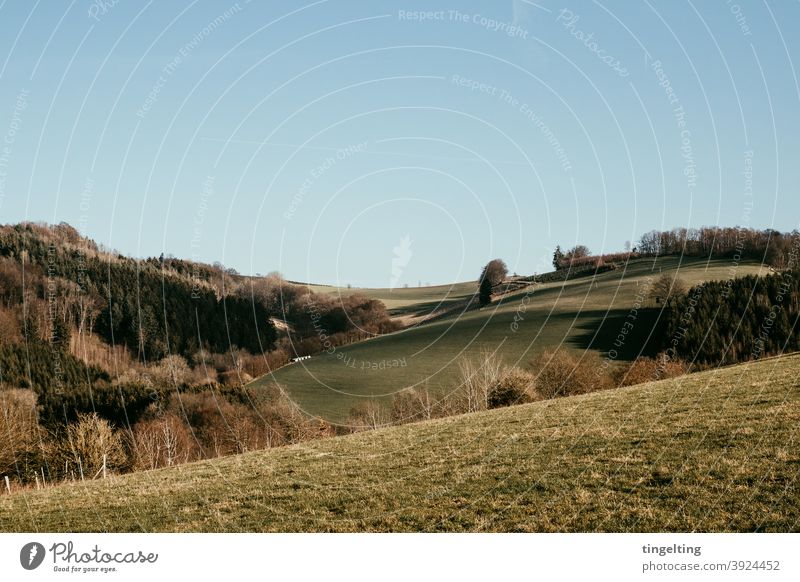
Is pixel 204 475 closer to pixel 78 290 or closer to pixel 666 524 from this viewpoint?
pixel 666 524

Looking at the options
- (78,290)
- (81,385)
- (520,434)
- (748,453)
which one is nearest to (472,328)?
(81,385)

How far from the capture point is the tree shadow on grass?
274 ft

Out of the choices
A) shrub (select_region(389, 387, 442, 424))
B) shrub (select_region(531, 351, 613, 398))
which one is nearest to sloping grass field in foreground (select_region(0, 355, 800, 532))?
shrub (select_region(531, 351, 613, 398))

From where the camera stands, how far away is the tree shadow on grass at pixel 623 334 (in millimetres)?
83438

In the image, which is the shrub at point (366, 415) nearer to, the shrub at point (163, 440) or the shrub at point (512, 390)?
the shrub at point (512, 390)

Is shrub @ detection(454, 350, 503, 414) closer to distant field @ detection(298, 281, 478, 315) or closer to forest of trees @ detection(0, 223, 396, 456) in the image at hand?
forest of trees @ detection(0, 223, 396, 456)

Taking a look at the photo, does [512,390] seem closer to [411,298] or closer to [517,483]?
[517,483]

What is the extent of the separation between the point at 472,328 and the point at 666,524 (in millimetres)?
88347

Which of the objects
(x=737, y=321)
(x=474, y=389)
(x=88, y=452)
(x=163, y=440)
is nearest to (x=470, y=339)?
(x=474, y=389)
